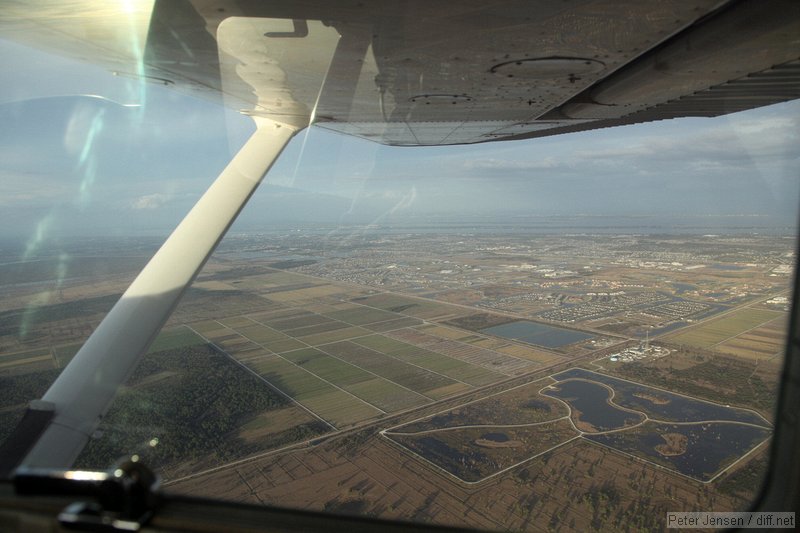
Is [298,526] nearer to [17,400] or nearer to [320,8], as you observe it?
[320,8]

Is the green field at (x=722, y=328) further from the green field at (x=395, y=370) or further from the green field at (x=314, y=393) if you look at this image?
the green field at (x=314, y=393)

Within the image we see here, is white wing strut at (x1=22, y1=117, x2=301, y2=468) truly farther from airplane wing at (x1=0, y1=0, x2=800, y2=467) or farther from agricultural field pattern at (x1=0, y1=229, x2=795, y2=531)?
agricultural field pattern at (x1=0, y1=229, x2=795, y2=531)

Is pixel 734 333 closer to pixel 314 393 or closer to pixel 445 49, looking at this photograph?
pixel 314 393

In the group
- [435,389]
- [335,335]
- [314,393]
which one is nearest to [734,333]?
[435,389]

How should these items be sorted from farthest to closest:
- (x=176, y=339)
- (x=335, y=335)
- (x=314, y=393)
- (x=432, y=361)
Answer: (x=335, y=335) < (x=432, y=361) < (x=176, y=339) < (x=314, y=393)

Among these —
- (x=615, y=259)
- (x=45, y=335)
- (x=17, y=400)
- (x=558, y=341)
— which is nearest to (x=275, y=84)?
(x=17, y=400)

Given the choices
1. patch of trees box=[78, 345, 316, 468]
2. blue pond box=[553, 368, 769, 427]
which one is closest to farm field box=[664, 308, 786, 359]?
blue pond box=[553, 368, 769, 427]

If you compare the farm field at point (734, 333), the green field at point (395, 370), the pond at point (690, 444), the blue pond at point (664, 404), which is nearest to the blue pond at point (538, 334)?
the farm field at point (734, 333)
